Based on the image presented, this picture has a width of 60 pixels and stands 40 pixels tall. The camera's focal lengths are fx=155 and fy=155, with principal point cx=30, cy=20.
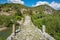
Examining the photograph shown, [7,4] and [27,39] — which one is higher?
[7,4]

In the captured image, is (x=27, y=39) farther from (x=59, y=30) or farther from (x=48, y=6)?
(x=48, y=6)

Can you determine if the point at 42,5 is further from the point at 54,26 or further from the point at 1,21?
the point at 54,26

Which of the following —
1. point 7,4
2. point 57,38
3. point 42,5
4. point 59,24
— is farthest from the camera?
point 42,5

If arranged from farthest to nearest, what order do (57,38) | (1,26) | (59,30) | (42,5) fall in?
1. (42,5)
2. (1,26)
3. (59,30)
4. (57,38)

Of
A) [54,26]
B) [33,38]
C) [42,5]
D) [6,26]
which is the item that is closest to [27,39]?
[33,38]

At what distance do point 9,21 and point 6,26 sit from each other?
6.32 ft

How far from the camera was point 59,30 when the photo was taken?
1695cm

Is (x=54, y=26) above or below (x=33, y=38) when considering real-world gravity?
above

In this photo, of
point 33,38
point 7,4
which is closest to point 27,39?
point 33,38

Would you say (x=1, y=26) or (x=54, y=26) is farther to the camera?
(x=1, y=26)

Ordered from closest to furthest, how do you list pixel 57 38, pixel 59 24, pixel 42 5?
1. pixel 57 38
2. pixel 59 24
3. pixel 42 5

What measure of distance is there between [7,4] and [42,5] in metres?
28.2

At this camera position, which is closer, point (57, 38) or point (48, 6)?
point (57, 38)

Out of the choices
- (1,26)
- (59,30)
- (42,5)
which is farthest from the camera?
(42,5)
